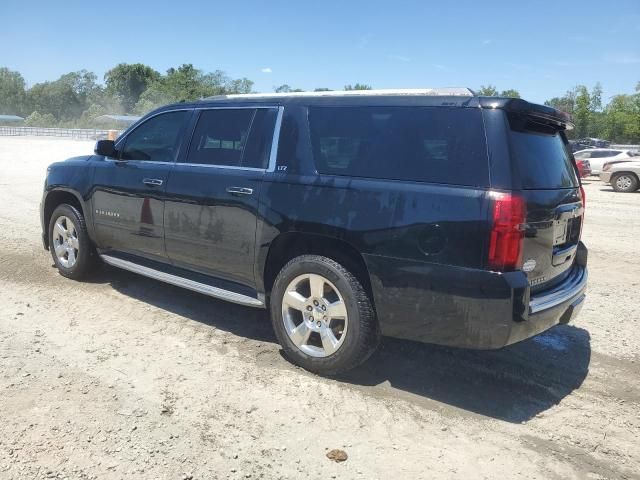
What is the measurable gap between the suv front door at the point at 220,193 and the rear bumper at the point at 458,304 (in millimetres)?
1157

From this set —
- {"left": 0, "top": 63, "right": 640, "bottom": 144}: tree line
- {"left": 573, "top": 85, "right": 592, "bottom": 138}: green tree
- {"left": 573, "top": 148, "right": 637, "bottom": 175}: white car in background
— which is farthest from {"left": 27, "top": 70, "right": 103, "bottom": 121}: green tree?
{"left": 573, "top": 148, "right": 637, "bottom": 175}: white car in background

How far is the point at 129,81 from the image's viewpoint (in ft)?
412

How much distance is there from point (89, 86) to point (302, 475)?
6510 inches

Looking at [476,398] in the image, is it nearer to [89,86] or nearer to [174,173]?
[174,173]

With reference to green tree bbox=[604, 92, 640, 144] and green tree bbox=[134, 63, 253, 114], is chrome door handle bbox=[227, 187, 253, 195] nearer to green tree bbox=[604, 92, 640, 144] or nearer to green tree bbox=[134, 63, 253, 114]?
green tree bbox=[604, 92, 640, 144]

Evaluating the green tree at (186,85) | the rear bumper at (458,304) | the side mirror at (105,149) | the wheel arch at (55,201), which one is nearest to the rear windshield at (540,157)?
the rear bumper at (458,304)

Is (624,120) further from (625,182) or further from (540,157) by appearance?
(540,157)

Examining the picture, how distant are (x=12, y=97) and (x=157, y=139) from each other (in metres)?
166

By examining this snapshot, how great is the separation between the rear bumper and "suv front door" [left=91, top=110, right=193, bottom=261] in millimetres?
2258

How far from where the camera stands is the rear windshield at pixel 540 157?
330cm

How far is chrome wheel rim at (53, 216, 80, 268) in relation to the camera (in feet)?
18.7

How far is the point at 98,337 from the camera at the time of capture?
4344 millimetres

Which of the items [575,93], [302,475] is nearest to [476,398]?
[302,475]

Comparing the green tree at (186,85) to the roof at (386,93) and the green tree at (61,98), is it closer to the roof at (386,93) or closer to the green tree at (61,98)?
the green tree at (61,98)
